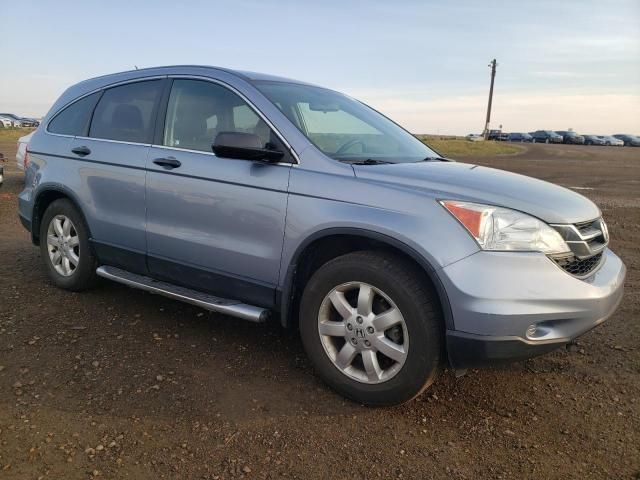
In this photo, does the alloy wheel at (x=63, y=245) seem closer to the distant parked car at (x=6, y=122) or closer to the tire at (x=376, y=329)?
the tire at (x=376, y=329)

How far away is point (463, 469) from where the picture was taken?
100 inches

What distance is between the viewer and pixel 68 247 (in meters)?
4.72

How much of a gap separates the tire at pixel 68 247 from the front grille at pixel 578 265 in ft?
A: 11.8

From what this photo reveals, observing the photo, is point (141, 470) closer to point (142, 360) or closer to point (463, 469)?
point (142, 360)

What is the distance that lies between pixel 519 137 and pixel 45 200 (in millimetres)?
68555

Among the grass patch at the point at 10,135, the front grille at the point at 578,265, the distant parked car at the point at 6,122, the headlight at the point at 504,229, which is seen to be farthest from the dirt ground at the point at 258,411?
the distant parked car at the point at 6,122

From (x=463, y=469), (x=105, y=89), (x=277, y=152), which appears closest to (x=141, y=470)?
(x=463, y=469)

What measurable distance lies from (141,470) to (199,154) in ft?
6.72

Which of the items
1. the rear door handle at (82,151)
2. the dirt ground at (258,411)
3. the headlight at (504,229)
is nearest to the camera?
the dirt ground at (258,411)

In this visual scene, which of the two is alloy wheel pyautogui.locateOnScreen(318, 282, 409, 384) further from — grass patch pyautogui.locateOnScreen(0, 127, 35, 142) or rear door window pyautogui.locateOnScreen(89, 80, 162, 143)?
grass patch pyautogui.locateOnScreen(0, 127, 35, 142)

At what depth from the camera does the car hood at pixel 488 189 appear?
2836 millimetres

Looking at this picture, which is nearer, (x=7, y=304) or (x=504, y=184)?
(x=504, y=184)

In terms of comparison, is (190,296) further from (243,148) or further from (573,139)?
(573,139)

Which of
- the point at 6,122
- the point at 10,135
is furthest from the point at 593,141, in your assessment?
the point at 6,122
